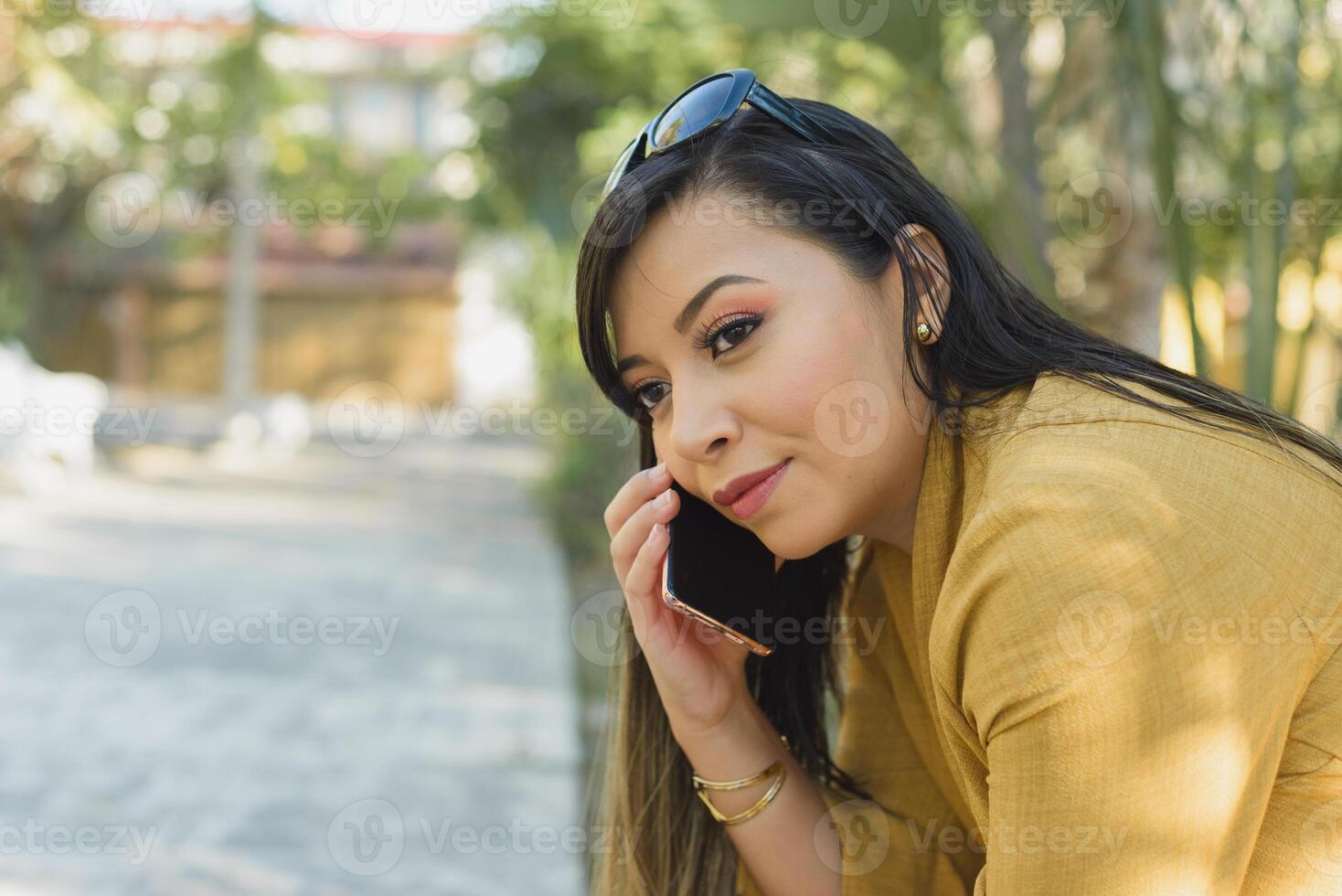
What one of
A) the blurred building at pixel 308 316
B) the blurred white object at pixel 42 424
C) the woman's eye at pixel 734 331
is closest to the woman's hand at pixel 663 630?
the woman's eye at pixel 734 331

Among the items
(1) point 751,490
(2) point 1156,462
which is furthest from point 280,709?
(2) point 1156,462

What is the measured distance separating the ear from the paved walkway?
250 cm

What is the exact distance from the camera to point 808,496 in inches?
58.9

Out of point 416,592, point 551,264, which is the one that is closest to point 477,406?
point 551,264

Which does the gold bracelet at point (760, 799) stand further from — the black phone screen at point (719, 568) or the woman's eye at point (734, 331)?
the woman's eye at point (734, 331)

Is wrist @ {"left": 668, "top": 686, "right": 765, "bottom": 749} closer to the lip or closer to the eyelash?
the lip

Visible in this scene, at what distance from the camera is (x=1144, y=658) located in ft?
3.58

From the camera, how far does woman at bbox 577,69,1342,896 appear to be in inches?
43.9

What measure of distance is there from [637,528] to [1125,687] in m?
0.78

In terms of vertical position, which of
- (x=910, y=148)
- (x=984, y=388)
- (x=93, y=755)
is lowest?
(x=93, y=755)

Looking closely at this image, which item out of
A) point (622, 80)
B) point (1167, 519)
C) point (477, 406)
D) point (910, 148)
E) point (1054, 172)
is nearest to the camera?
point (1167, 519)

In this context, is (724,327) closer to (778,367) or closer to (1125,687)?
(778,367)

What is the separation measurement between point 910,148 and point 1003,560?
4.64 meters

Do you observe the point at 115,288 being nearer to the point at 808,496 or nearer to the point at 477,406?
the point at 477,406
